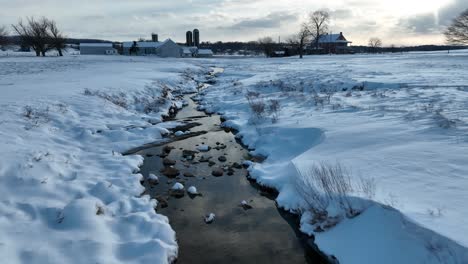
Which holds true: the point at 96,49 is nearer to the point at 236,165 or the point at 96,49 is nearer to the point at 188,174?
the point at 236,165

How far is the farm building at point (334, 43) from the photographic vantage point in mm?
98625

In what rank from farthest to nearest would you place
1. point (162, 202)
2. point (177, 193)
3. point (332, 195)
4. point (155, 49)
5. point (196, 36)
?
1. point (196, 36)
2. point (155, 49)
3. point (177, 193)
4. point (162, 202)
5. point (332, 195)

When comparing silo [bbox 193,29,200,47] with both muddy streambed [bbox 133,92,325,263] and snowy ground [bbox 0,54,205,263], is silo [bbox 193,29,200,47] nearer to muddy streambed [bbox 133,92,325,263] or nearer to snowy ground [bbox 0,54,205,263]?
snowy ground [bbox 0,54,205,263]

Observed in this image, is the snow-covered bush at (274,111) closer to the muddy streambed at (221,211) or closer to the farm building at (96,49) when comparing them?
the muddy streambed at (221,211)

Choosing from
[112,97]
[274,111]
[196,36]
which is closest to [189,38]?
[196,36]

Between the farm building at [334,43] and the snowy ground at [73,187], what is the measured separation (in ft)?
303

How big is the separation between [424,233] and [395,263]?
53 centimetres

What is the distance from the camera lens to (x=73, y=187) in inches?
293

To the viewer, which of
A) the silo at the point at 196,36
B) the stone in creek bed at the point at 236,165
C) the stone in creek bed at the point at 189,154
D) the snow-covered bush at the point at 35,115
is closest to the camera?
the stone in creek bed at the point at 236,165

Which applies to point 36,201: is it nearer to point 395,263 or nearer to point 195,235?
point 195,235

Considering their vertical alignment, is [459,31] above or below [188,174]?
above

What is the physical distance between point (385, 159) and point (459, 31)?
6296cm

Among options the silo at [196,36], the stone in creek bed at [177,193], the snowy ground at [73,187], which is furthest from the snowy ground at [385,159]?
the silo at [196,36]

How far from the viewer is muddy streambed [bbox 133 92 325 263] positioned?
5.85 metres
